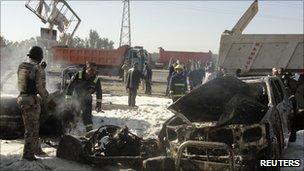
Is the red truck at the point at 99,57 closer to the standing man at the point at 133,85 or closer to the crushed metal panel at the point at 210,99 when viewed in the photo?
the standing man at the point at 133,85

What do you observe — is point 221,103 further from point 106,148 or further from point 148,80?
point 148,80

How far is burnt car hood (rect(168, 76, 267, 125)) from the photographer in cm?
635

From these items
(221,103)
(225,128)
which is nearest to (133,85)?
(221,103)

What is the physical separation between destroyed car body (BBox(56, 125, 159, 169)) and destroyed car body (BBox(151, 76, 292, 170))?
48cm

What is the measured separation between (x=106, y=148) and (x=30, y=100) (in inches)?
57.2

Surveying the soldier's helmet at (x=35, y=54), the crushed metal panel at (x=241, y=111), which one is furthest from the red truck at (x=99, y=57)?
the crushed metal panel at (x=241, y=111)

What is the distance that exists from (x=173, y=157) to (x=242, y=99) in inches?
54.9

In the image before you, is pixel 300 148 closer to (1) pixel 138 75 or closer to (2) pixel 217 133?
(2) pixel 217 133

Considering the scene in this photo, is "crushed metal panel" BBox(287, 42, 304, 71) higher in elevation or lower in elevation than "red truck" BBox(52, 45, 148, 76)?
lower

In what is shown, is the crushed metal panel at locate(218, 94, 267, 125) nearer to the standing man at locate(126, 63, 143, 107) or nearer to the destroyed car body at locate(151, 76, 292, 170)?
the destroyed car body at locate(151, 76, 292, 170)

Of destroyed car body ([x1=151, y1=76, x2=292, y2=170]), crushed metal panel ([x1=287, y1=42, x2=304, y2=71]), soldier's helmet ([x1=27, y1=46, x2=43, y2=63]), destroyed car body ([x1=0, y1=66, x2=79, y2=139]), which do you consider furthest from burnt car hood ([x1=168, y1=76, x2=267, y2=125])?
crushed metal panel ([x1=287, y1=42, x2=304, y2=71])

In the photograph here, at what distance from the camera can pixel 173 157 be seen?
20.6 feet

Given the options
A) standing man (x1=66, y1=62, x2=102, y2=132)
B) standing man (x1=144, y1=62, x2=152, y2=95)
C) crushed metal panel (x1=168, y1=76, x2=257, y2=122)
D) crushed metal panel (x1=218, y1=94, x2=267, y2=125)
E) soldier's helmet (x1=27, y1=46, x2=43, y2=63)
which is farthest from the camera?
standing man (x1=144, y1=62, x2=152, y2=95)

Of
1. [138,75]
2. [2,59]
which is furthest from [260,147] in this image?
[2,59]
